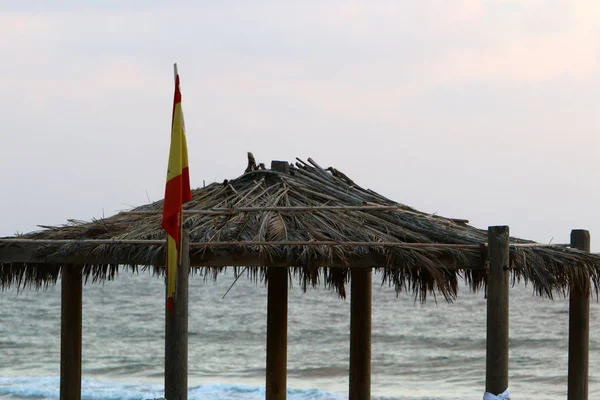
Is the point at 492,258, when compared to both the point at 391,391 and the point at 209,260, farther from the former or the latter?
the point at 391,391

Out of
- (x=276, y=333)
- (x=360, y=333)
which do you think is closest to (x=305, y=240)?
(x=276, y=333)

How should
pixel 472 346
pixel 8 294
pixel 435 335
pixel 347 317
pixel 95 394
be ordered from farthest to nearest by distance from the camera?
pixel 8 294 < pixel 347 317 < pixel 435 335 < pixel 472 346 < pixel 95 394

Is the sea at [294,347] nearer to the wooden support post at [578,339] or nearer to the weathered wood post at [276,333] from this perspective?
the weathered wood post at [276,333]

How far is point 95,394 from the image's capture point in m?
16.9

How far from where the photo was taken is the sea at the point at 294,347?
1759 cm

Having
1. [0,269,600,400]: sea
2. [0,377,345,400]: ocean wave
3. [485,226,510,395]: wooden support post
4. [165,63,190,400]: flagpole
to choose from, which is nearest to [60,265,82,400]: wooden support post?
[165,63,190,400]: flagpole

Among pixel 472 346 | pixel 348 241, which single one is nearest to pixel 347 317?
pixel 472 346

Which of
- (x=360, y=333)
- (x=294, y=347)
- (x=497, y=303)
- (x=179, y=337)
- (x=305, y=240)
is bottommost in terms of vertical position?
(x=294, y=347)

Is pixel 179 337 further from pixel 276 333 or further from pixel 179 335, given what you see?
pixel 276 333

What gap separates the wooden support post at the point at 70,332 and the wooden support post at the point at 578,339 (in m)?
4.04

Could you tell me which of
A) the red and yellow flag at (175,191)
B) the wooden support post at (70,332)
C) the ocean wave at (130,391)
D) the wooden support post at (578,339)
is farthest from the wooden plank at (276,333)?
the ocean wave at (130,391)

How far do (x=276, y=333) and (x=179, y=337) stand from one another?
262 cm

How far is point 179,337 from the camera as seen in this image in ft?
19.4

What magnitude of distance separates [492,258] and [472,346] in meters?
18.5
